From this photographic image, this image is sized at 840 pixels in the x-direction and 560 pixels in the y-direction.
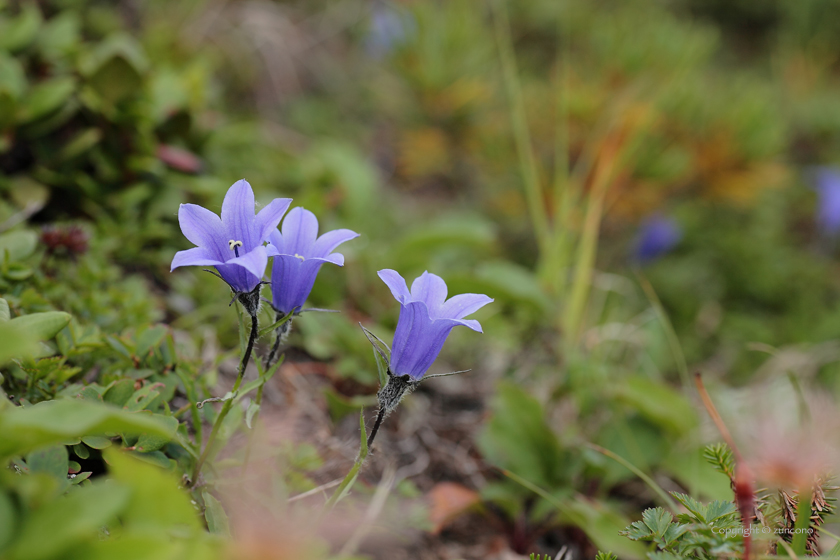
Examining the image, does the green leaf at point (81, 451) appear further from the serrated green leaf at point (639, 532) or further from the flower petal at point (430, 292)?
the serrated green leaf at point (639, 532)

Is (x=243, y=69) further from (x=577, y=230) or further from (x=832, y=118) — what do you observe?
(x=832, y=118)

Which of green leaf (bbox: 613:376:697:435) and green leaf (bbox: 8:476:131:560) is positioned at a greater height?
green leaf (bbox: 8:476:131:560)

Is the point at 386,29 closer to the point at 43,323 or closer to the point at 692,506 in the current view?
the point at 43,323

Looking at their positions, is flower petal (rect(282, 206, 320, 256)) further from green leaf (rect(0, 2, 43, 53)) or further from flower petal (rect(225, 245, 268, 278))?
green leaf (rect(0, 2, 43, 53))

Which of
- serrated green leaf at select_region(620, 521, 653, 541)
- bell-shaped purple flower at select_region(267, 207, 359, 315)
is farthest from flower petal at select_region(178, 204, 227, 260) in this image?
serrated green leaf at select_region(620, 521, 653, 541)

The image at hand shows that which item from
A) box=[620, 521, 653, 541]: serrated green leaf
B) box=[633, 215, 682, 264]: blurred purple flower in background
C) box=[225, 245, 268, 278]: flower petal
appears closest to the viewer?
box=[225, 245, 268, 278]: flower petal

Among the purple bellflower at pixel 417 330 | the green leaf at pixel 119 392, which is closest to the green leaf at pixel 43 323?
the green leaf at pixel 119 392

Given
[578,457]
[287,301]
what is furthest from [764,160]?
[287,301]
